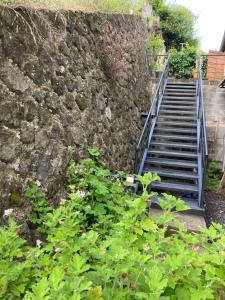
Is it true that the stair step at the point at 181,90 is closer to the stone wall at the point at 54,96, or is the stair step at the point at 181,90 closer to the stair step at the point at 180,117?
the stair step at the point at 180,117

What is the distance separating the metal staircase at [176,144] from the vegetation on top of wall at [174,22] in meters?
8.28

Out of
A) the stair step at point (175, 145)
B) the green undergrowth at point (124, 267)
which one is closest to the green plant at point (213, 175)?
the stair step at point (175, 145)

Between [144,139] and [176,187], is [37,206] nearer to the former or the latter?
[176,187]

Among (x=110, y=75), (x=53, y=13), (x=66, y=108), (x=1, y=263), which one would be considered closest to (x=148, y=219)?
(x=1, y=263)

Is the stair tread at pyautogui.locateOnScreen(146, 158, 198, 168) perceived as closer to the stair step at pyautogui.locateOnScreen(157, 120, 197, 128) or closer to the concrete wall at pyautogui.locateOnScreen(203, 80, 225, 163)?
the stair step at pyautogui.locateOnScreen(157, 120, 197, 128)

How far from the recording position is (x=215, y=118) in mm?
8672

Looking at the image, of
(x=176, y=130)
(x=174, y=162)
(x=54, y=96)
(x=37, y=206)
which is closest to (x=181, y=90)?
(x=176, y=130)

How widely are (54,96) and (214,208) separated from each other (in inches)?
181

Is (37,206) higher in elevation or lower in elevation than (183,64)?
lower

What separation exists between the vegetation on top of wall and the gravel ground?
465 inches

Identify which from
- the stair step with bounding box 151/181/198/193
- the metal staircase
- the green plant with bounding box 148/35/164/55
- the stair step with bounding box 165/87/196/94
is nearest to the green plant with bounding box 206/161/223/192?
the metal staircase

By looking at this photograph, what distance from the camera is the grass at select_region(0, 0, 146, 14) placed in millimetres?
3291

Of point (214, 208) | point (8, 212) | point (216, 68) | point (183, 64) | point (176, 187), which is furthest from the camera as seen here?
point (183, 64)

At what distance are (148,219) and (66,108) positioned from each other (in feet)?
8.01
